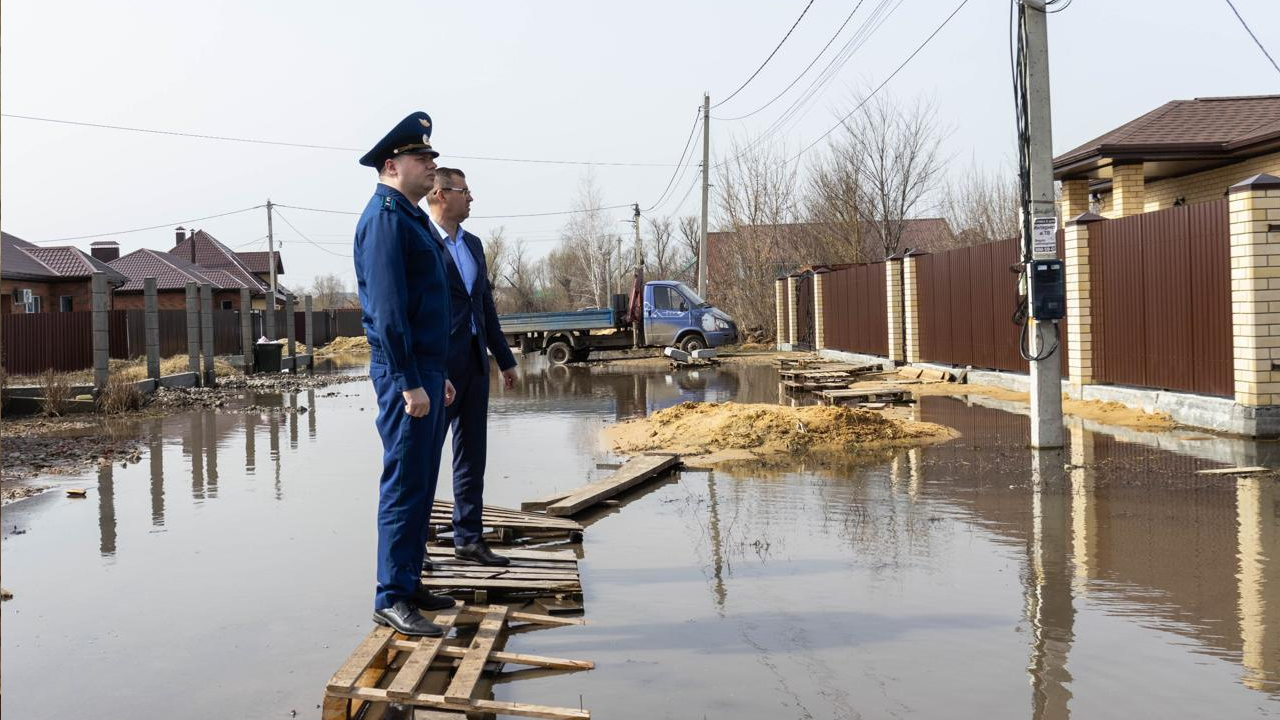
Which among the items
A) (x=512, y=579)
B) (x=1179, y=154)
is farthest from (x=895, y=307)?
(x=512, y=579)

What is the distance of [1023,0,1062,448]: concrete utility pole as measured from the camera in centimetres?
1027

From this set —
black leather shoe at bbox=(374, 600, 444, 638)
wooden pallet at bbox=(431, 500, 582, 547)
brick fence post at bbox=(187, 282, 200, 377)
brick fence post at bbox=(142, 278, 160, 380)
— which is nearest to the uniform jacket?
black leather shoe at bbox=(374, 600, 444, 638)

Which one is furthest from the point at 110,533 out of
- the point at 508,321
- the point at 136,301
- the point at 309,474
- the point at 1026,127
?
the point at 136,301

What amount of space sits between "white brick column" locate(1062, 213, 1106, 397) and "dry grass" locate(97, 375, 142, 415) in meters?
13.7

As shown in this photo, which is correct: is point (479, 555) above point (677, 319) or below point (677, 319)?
below

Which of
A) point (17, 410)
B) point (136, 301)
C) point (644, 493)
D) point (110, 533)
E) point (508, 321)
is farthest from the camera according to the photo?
point (136, 301)

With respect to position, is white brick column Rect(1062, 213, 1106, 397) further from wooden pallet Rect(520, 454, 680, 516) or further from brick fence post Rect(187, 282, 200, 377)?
brick fence post Rect(187, 282, 200, 377)

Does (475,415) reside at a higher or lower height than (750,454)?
higher

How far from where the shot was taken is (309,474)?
1059 centimetres

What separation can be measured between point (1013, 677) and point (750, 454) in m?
6.68

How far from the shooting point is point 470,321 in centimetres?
619

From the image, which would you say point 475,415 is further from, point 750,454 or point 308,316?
point 308,316

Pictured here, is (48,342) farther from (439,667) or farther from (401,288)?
(439,667)

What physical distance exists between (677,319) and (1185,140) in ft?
47.2
